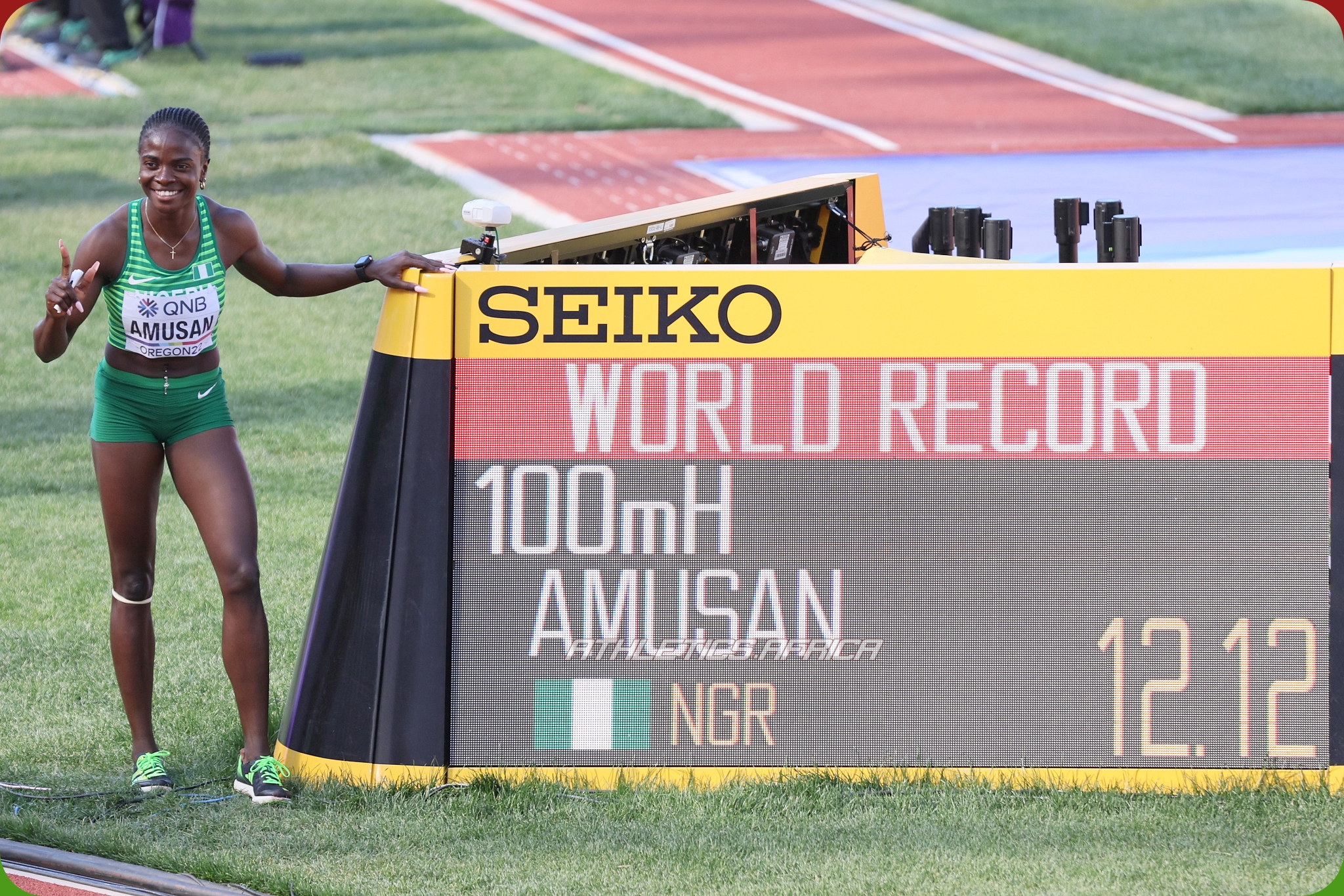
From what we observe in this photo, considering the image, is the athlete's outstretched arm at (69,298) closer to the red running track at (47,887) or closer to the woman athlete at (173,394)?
the woman athlete at (173,394)

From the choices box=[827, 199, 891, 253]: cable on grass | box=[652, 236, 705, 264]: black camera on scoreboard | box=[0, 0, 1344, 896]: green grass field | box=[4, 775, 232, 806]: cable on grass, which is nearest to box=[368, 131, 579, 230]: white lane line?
box=[0, 0, 1344, 896]: green grass field

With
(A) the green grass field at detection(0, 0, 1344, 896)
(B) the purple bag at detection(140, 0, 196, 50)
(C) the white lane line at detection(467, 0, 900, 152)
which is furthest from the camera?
(B) the purple bag at detection(140, 0, 196, 50)

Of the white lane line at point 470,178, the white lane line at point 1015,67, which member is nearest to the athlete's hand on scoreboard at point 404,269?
the white lane line at point 470,178

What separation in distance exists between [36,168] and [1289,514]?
13.6 metres

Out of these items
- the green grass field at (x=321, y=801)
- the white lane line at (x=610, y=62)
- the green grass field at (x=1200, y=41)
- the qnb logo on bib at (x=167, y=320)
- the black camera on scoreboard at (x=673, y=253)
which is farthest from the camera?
the green grass field at (x=1200, y=41)

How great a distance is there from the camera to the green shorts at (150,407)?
15.6 ft

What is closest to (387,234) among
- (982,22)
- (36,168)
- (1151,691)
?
(36,168)

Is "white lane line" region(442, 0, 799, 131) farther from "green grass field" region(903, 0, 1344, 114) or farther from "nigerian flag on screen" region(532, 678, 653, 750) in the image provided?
"nigerian flag on screen" region(532, 678, 653, 750)

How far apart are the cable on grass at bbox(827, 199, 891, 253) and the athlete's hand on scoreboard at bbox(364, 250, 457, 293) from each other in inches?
91.2

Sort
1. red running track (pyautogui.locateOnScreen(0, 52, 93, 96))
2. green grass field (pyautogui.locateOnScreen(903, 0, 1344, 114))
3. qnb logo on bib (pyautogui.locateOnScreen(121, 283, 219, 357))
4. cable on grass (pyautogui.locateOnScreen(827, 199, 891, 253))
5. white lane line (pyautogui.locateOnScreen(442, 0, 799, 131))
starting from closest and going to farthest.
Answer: qnb logo on bib (pyautogui.locateOnScreen(121, 283, 219, 357))
cable on grass (pyautogui.locateOnScreen(827, 199, 891, 253))
white lane line (pyautogui.locateOnScreen(442, 0, 799, 131))
red running track (pyautogui.locateOnScreen(0, 52, 93, 96))
green grass field (pyautogui.locateOnScreen(903, 0, 1344, 114))

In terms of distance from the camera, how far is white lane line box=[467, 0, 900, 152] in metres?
18.2

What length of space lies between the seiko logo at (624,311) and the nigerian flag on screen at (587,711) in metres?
0.84

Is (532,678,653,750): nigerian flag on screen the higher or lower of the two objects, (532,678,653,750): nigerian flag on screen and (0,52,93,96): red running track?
the lower

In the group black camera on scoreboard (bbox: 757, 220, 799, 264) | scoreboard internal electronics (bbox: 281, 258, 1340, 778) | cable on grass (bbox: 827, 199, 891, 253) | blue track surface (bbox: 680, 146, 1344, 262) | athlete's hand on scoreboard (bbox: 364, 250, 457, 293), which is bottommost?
scoreboard internal electronics (bbox: 281, 258, 1340, 778)
